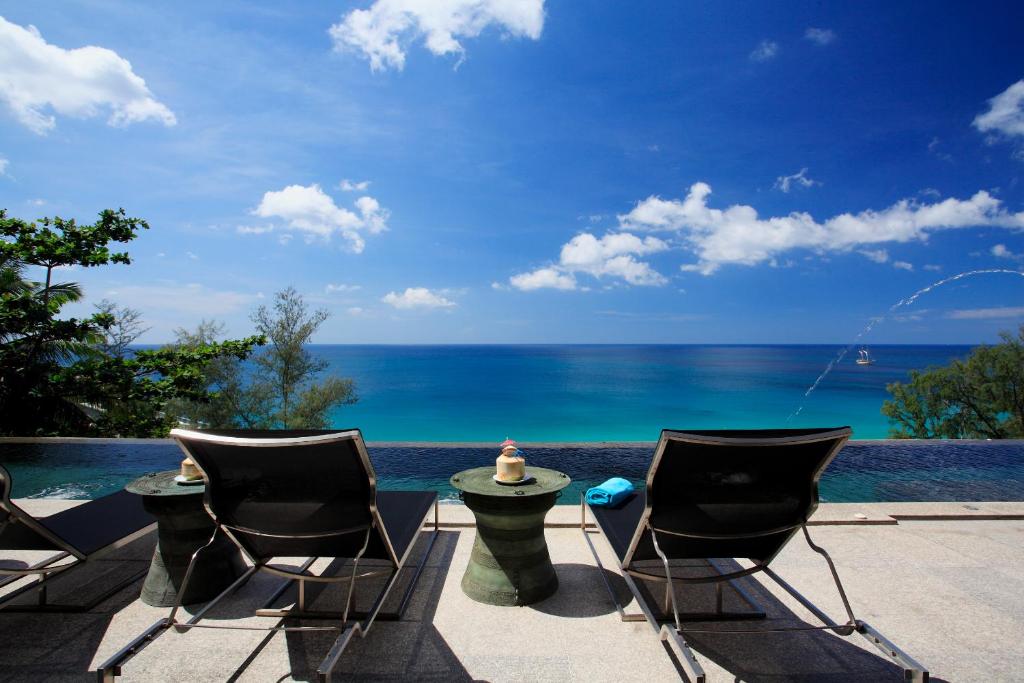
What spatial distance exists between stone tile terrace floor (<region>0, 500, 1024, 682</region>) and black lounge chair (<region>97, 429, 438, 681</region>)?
0.17 meters

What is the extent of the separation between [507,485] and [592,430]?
29508 mm

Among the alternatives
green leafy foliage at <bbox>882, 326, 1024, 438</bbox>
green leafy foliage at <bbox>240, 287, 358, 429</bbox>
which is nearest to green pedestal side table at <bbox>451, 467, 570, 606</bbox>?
green leafy foliage at <bbox>240, 287, 358, 429</bbox>

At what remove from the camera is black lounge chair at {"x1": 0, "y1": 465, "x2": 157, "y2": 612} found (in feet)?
7.47

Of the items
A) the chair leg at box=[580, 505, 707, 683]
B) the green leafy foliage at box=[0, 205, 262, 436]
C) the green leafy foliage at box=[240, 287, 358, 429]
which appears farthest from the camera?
the green leafy foliage at box=[240, 287, 358, 429]

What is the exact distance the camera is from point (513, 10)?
916cm

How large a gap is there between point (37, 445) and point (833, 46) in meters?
27.0

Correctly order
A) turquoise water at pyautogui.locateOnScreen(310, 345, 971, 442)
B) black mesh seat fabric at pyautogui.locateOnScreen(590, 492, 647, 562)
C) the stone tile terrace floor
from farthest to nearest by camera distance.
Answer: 1. turquoise water at pyautogui.locateOnScreen(310, 345, 971, 442)
2. black mesh seat fabric at pyautogui.locateOnScreen(590, 492, 647, 562)
3. the stone tile terrace floor

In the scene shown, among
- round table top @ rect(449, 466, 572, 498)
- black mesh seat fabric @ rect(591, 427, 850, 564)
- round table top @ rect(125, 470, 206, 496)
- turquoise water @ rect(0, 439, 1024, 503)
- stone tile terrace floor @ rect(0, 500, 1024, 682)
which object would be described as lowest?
turquoise water @ rect(0, 439, 1024, 503)

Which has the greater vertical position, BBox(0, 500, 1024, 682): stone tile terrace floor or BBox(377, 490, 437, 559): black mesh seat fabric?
BBox(377, 490, 437, 559): black mesh seat fabric

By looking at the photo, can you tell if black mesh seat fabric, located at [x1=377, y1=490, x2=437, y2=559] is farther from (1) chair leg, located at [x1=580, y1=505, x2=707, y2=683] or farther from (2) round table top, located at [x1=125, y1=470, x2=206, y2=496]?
(1) chair leg, located at [x1=580, y1=505, x2=707, y2=683]

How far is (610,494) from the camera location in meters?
3.25

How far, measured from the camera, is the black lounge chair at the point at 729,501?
200 centimetres

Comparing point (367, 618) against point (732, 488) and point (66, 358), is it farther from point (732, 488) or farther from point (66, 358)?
point (66, 358)

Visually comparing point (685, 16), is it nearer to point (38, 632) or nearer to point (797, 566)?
point (797, 566)
